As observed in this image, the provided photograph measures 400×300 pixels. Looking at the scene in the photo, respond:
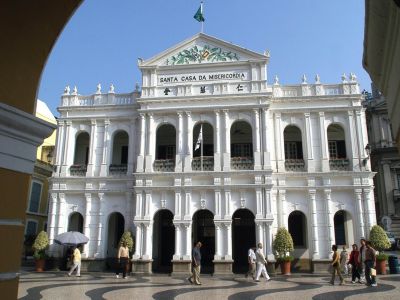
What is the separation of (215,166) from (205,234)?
14.5 ft

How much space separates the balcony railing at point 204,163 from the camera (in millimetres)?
20828

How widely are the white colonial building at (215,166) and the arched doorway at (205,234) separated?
6 cm

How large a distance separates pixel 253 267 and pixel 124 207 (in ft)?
27.4

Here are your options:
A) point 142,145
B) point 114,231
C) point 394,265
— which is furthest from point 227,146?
point 394,265

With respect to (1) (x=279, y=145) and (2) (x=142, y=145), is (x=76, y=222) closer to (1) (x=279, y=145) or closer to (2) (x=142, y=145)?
(2) (x=142, y=145)

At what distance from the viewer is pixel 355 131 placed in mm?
21203

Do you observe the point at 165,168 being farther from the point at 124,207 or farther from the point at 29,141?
the point at 29,141

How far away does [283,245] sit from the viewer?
18844 millimetres

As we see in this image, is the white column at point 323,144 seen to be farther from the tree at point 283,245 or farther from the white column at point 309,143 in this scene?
the tree at point 283,245

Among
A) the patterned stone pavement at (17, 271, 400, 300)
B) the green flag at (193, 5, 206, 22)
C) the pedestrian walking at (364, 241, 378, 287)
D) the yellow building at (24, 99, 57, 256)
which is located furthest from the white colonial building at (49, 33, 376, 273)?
the yellow building at (24, 99, 57, 256)

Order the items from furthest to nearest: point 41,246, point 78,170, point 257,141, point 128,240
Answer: point 78,170, point 41,246, point 257,141, point 128,240

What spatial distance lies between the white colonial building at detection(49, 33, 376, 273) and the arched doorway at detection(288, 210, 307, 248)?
0.18 feet

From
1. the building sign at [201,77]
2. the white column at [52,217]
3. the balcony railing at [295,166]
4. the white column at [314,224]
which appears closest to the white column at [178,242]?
the balcony railing at [295,166]

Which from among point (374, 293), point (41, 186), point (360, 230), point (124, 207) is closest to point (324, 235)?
point (360, 230)
